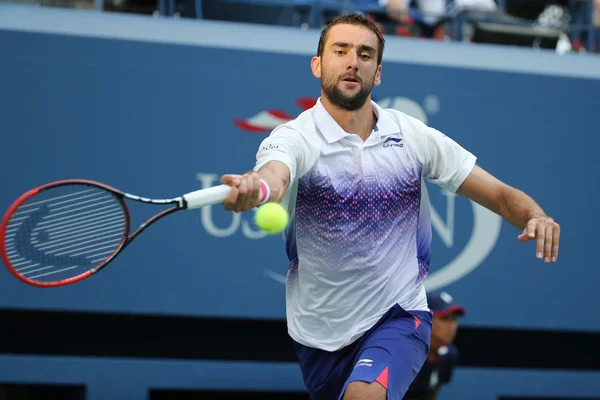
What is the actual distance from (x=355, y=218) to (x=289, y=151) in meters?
0.45

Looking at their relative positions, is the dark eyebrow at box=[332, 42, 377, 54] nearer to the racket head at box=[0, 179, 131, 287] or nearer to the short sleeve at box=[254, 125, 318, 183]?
the short sleeve at box=[254, 125, 318, 183]

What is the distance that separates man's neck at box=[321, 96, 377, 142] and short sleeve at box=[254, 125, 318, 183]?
22 centimetres

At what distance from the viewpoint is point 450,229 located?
7.19m

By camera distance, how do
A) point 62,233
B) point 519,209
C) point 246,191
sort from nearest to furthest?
point 246,191 → point 519,209 → point 62,233

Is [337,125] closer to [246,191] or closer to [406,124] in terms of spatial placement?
[406,124]

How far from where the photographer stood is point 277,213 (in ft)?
10.3

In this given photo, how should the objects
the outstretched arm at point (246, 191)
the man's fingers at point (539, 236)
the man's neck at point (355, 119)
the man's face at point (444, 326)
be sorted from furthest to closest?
the man's face at point (444, 326) → the man's neck at point (355, 119) → the man's fingers at point (539, 236) → the outstretched arm at point (246, 191)

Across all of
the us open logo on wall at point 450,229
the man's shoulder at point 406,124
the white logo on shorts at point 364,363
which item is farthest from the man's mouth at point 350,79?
the us open logo on wall at point 450,229

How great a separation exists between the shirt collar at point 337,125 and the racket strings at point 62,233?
90cm

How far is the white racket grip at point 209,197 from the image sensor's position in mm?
3092

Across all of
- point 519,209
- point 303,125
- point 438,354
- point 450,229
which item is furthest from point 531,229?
point 450,229

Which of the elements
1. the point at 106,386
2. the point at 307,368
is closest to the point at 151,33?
the point at 106,386

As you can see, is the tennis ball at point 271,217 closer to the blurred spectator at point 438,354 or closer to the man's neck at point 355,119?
the man's neck at point 355,119

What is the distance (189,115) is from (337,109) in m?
3.07
